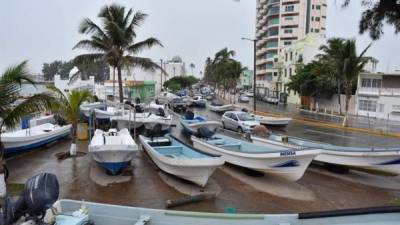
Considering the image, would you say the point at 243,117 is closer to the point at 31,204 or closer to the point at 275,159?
the point at 275,159

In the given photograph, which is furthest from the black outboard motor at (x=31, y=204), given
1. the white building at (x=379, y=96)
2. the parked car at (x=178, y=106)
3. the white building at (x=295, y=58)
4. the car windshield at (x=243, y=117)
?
the white building at (x=295, y=58)

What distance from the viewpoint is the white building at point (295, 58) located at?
6469 cm

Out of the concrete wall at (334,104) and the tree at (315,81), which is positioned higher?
the tree at (315,81)

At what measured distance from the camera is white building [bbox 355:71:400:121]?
37312 millimetres

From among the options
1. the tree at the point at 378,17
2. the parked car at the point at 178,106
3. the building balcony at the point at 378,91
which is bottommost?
the parked car at the point at 178,106

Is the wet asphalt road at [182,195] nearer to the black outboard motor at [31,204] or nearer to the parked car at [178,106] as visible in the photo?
the black outboard motor at [31,204]

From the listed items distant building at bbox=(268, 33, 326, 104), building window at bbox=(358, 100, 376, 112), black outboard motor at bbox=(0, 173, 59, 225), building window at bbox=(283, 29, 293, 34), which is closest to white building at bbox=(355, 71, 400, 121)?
building window at bbox=(358, 100, 376, 112)

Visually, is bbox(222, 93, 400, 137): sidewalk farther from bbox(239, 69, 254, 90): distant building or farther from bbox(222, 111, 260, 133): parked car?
bbox(239, 69, 254, 90): distant building

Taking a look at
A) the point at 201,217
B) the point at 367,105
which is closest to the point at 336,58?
the point at 367,105

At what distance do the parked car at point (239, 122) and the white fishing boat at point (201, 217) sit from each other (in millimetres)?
17013

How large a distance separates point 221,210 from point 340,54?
28104 millimetres

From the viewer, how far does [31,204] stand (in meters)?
5.20

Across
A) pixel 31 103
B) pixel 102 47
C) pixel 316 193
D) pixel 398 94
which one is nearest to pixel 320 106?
pixel 398 94

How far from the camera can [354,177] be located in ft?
43.2
